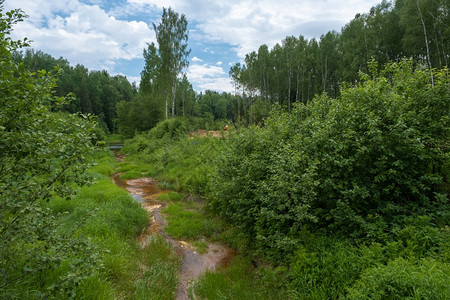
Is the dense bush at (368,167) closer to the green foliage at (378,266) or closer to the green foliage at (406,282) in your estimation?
the green foliage at (378,266)

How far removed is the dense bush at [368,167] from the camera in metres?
4.34

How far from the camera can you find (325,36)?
114ft

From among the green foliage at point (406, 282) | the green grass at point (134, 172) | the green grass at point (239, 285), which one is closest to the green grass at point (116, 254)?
the green grass at point (239, 285)

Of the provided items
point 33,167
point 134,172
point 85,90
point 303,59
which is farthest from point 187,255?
point 85,90

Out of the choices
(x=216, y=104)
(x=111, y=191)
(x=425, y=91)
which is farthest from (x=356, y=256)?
(x=216, y=104)

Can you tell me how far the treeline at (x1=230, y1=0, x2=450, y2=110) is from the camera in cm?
2178

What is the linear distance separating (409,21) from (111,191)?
96.9ft

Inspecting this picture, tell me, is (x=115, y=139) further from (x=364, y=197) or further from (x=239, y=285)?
(x=364, y=197)

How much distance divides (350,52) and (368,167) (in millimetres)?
31398

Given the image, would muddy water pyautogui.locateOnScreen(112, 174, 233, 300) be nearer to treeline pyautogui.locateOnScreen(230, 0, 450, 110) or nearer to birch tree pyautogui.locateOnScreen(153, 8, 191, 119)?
treeline pyautogui.locateOnScreen(230, 0, 450, 110)

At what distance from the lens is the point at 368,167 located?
186 inches

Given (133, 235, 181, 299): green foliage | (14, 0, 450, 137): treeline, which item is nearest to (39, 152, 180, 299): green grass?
(133, 235, 181, 299): green foliage

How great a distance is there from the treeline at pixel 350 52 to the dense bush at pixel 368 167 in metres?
12.2

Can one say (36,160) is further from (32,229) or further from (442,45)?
(442,45)
